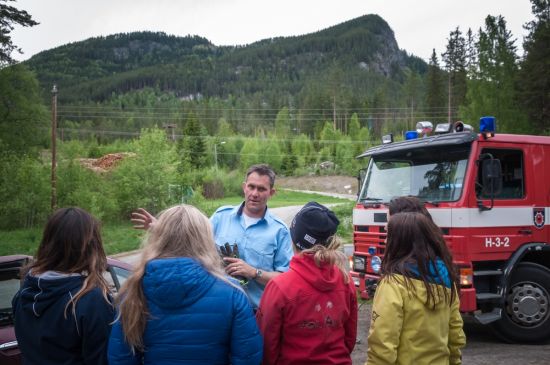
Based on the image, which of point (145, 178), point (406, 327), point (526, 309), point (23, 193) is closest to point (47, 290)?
point (406, 327)

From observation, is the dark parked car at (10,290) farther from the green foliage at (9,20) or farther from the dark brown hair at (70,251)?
the green foliage at (9,20)

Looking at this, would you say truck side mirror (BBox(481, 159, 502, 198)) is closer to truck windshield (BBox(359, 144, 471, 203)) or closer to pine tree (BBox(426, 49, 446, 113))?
Answer: truck windshield (BBox(359, 144, 471, 203))

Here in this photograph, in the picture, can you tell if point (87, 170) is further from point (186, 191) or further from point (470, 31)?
point (470, 31)

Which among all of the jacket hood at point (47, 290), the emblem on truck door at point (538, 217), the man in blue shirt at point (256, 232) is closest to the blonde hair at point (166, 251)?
the jacket hood at point (47, 290)

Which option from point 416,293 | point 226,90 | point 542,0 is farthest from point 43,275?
point 226,90

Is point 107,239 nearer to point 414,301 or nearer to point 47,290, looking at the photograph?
point 47,290

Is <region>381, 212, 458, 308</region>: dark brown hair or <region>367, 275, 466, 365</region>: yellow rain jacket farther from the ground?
<region>381, 212, 458, 308</region>: dark brown hair

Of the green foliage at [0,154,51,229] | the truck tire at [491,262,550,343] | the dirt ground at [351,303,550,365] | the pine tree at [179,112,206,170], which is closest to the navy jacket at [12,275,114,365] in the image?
the dirt ground at [351,303,550,365]

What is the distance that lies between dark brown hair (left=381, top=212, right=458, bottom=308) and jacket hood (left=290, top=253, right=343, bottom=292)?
0.44m

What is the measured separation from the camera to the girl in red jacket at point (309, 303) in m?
2.73

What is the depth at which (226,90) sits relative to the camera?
195 metres

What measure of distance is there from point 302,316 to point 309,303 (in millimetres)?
77

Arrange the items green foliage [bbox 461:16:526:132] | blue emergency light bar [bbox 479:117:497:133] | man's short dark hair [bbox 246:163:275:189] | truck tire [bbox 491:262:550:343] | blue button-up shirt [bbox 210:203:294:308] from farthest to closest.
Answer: green foliage [bbox 461:16:526:132]
blue emergency light bar [bbox 479:117:497:133]
truck tire [bbox 491:262:550:343]
man's short dark hair [bbox 246:163:275:189]
blue button-up shirt [bbox 210:203:294:308]

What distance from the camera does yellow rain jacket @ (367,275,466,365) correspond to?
2.86 metres
